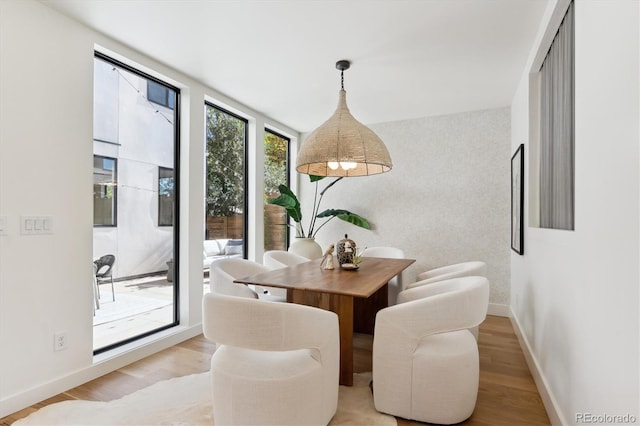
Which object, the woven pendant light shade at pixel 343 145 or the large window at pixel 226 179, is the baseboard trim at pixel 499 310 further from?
the large window at pixel 226 179

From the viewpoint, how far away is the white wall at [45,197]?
6.63 feet

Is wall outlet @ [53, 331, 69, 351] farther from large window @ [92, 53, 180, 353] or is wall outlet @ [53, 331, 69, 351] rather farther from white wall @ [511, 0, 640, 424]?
white wall @ [511, 0, 640, 424]

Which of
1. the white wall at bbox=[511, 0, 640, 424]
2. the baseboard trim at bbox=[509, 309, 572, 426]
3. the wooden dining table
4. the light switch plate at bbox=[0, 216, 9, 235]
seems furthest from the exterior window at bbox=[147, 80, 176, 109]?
the baseboard trim at bbox=[509, 309, 572, 426]

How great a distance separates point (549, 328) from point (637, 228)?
1.29 meters

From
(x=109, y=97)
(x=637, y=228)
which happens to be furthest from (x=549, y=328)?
(x=109, y=97)

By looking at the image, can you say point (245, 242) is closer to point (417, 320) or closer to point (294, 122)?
point (294, 122)

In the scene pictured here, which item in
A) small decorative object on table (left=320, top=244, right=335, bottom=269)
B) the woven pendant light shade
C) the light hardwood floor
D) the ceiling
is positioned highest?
the ceiling

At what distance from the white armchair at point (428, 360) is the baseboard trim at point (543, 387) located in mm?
424

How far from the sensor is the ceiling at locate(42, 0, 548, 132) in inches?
85.9

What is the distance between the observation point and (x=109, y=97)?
110 inches

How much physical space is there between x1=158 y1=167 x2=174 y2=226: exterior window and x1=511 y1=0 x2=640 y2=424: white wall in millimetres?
3203

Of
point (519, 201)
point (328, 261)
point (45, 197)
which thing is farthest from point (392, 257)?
point (45, 197)

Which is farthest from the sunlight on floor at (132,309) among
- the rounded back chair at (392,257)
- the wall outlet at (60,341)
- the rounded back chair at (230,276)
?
the rounded back chair at (392,257)

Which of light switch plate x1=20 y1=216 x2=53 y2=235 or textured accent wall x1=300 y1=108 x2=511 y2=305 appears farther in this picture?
textured accent wall x1=300 y1=108 x2=511 y2=305
